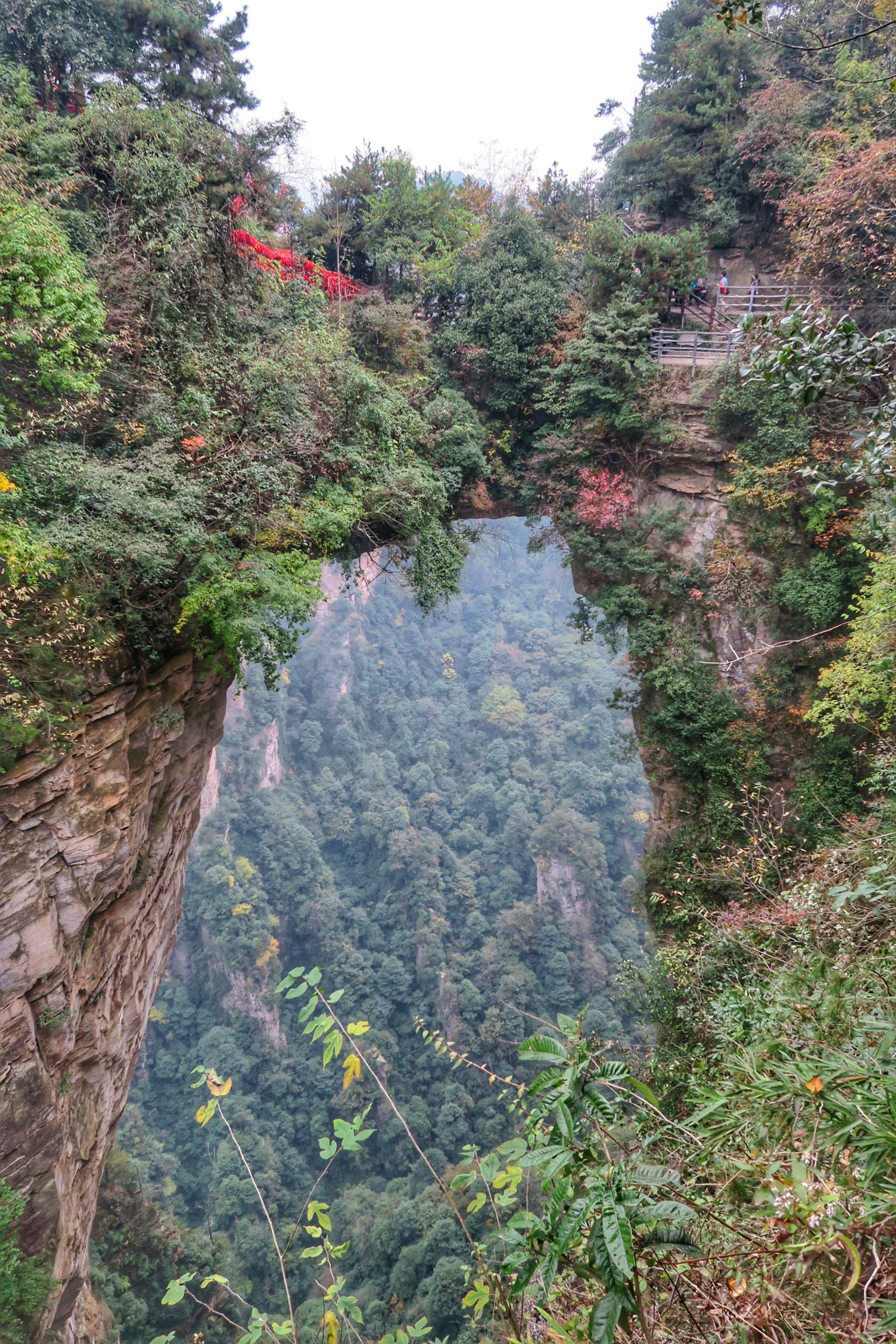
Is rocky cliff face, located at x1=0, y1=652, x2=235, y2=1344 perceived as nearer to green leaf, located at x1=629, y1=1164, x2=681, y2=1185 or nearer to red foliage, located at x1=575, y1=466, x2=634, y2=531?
green leaf, located at x1=629, y1=1164, x2=681, y2=1185

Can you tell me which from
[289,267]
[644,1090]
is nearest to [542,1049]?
[644,1090]

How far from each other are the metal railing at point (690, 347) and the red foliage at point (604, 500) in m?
1.92

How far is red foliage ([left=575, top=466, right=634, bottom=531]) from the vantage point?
9125mm

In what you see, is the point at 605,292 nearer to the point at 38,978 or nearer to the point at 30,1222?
the point at 38,978

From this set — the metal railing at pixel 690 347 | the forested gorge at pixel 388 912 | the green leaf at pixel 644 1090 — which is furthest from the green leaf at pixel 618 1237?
the metal railing at pixel 690 347

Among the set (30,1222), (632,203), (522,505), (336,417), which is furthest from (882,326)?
(30,1222)

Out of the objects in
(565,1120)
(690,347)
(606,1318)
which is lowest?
(606,1318)

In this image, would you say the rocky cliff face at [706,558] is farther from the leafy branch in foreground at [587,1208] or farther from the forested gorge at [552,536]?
the leafy branch in foreground at [587,1208]

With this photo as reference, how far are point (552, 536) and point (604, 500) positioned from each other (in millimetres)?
1257

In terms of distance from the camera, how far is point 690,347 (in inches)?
364

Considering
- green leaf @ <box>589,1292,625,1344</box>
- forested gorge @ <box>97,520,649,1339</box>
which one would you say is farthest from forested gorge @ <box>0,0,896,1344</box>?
forested gorge @ <box>97,520,649,1339</box>

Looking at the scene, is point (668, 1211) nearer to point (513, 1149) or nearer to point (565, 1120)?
point (565, 1120)

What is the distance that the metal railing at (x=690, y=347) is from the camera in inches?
360

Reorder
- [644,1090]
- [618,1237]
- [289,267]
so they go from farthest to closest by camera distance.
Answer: [289,267]
[644,1090]
[618,1237]
